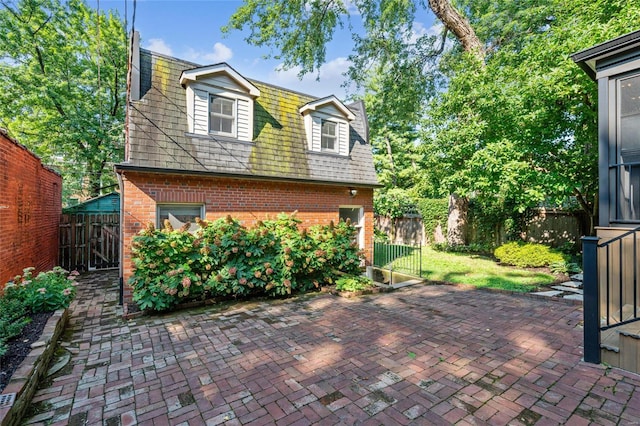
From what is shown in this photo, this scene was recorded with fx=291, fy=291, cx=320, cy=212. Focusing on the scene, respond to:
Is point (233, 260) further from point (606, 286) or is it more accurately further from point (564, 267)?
point (564, 267)

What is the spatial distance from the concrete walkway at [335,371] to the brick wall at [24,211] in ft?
5.69

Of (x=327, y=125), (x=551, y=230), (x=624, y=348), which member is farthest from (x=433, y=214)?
(x=624, y=348)

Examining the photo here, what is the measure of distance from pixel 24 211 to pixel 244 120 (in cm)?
508

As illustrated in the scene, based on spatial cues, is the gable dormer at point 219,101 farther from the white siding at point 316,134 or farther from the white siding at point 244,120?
the white siding at point 316,134

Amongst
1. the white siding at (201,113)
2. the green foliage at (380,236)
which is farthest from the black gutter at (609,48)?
the green foliage at (380,236)

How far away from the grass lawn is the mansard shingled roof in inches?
145

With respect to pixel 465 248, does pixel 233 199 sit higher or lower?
higher

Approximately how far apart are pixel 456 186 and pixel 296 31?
9.53 meters

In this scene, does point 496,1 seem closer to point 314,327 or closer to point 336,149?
point 336,149

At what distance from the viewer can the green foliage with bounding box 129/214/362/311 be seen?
5348 mm

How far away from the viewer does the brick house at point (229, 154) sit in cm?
627

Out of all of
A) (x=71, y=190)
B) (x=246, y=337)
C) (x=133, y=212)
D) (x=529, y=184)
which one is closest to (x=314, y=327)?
(x=246, y=337)

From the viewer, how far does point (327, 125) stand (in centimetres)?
940

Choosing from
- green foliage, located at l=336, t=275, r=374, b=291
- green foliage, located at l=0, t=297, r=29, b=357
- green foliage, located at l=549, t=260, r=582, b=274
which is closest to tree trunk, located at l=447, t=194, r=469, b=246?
green foliage, located at l=549, t=260, r=582, b=274
